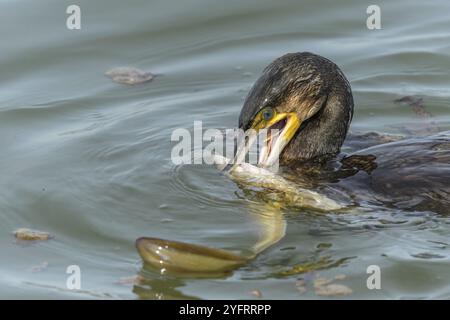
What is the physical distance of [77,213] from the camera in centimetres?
705

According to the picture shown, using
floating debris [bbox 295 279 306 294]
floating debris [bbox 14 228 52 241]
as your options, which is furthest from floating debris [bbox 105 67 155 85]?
floating debris [bbox 295 279 306 294]

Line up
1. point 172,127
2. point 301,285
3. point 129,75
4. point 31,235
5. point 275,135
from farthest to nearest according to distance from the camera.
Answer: point 129,75
point 172,127
point 275,135
point 31,235
point 301,285

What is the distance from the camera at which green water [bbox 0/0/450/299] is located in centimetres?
620

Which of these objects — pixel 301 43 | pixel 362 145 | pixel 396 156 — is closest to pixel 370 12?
pixel 301 43

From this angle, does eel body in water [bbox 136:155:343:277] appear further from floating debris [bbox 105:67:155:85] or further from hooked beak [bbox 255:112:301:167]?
floating debris [bbox 105:67:155:85]

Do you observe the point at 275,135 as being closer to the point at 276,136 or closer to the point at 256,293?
A: the point at 276,136

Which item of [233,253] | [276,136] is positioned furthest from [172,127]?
[233,253]

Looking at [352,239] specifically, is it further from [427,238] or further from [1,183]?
[1,183]

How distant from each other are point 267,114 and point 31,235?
190 cm

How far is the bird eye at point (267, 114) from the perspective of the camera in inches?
289

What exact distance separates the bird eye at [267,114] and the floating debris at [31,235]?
1.78 m

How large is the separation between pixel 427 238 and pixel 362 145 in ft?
5.86

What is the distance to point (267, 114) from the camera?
7363 mm
